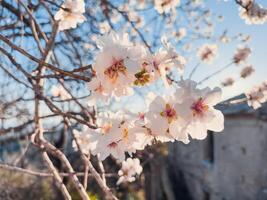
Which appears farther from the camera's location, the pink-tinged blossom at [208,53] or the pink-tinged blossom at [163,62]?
the pink-tinged blossom at [208,53]

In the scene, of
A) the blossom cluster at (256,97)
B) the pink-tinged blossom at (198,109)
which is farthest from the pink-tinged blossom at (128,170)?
the pink-tinged blossom at (198,109)

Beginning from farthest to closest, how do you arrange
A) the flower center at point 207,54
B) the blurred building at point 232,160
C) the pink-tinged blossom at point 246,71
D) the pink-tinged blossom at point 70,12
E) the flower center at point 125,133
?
the blurred building at point 232,160 → the flower center at point 207,54 → the pink-tinged blossom at point 246,71 → the pink-tinged blossom at point 70,12 → the flower center at point 125,133

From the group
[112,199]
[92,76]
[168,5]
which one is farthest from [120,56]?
[168,5]

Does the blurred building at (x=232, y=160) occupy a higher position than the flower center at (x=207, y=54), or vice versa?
the flower center at (x=207, y=54)

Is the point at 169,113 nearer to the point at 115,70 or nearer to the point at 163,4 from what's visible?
the point at 115,70

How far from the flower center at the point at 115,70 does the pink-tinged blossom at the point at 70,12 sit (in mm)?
673

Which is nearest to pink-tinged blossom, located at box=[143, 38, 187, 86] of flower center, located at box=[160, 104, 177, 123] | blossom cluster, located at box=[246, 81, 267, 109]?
flower center, located at box=[160, 104, 177, 123]

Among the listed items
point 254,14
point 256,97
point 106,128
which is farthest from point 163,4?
point 106,128

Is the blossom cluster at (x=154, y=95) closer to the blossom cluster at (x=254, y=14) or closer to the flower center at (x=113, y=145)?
the flower center at (x=113, y=145)

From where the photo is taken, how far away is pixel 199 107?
108 cm

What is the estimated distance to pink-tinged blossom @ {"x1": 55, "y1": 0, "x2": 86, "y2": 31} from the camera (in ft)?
5.59

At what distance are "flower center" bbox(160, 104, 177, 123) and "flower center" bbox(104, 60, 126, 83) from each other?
0.45 feet

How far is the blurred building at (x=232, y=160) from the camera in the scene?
6.75 meters

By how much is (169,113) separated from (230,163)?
7118 mm
